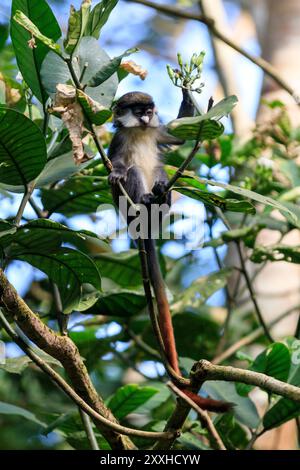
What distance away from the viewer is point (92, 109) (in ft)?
5.71

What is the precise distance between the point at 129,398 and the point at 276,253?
817 mm

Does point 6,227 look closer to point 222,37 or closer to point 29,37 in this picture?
point 29,37

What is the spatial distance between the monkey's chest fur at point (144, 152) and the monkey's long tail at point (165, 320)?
0.57 metres

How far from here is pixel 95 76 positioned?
181cm

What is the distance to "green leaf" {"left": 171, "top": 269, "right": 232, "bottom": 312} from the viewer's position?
3014 millimetres

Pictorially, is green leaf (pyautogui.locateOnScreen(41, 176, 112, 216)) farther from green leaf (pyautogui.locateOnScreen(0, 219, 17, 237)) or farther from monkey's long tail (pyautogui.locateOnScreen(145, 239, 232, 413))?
green leaf (pyautogui.locateOnScreen(0, 219, 17, 237))

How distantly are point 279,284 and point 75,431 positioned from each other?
2.01 m

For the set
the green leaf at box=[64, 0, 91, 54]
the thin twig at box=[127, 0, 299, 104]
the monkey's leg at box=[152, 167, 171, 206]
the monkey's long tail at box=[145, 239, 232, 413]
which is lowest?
the monkey's long tail at box=[145, 239, 232, 413]

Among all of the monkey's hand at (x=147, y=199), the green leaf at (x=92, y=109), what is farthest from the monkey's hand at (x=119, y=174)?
the green leaf at (x=92, y=109)

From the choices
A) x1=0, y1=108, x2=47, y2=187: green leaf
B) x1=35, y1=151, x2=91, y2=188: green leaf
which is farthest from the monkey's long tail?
x1=0, y1=108, x2=47, y2=187: green leaf

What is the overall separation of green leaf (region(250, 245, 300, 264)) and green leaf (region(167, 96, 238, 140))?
1077 millimetres

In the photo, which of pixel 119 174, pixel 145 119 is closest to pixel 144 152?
pixel 145 119
